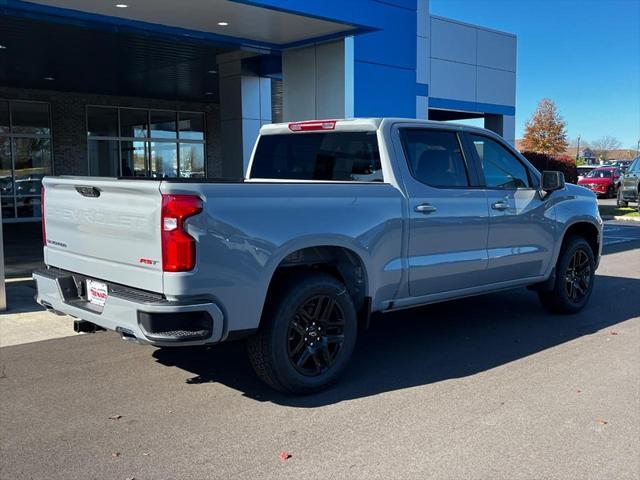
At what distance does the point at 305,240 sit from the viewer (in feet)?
Result: 15.3

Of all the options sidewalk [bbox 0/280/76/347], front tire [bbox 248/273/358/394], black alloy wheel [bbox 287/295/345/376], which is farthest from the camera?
sidewalk [bbox 0/280/76/347]

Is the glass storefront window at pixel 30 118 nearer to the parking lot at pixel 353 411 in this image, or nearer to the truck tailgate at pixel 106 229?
the parking lot at pixel 353 411

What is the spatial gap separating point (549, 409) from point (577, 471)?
0.93 meters

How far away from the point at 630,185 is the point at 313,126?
2104 centimetres

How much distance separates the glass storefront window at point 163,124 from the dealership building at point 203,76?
1.7 inches

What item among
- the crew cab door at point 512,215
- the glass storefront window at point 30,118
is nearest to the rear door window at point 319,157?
the crew cab door at point 512,215

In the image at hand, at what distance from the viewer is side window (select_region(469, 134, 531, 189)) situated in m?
6.39

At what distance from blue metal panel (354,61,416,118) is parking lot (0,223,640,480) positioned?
558cm

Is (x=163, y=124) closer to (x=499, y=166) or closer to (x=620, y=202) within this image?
(x=620, y=202)

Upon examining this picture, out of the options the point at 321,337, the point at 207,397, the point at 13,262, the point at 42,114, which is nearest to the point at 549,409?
the point at 321,337

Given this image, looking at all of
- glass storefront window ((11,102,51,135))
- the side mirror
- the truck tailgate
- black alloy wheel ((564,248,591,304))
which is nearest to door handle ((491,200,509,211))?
the side mirror

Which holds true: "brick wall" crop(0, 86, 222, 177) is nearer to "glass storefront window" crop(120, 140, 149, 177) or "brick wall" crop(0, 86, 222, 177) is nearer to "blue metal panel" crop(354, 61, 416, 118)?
"glass storefront window" crop(120, 140, 149, 177)

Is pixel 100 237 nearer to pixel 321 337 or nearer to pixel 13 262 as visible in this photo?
pixel 321 337

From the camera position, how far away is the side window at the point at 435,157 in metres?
5.72
